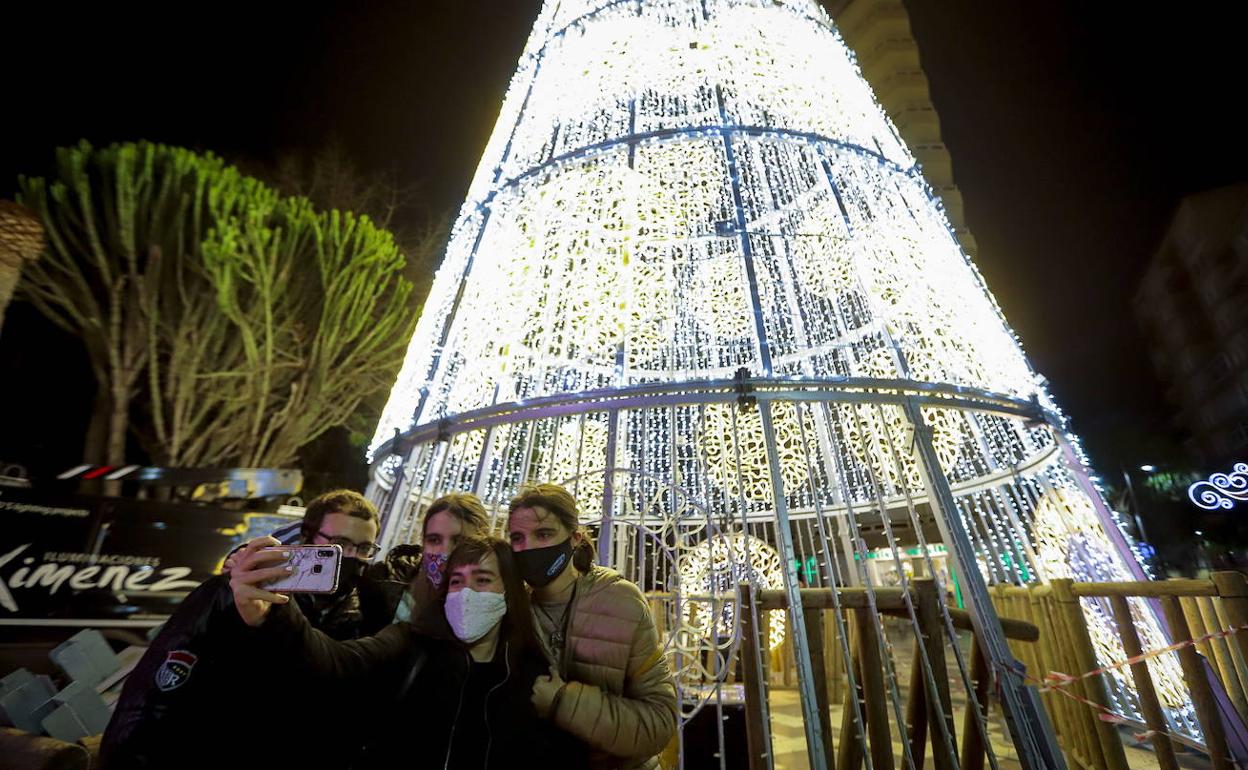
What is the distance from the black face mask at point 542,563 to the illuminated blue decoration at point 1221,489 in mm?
21585

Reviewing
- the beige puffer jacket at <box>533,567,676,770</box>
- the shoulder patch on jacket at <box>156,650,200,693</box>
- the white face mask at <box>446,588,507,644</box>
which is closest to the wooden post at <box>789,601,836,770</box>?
the beige puffer jacket at <box>533,567,676,770</box>

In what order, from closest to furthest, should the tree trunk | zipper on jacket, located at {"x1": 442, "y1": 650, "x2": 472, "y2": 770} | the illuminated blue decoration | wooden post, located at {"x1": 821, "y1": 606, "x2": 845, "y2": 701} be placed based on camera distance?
zipper on jacket, located at {"x1": 442, "y1": 650, "x2": 472, "y2": 770}
wooden post, located at {"x1": 821, "y1": 606, "x2": 845, "y2": 701}
the tree trunk
the illuminated blue decoration

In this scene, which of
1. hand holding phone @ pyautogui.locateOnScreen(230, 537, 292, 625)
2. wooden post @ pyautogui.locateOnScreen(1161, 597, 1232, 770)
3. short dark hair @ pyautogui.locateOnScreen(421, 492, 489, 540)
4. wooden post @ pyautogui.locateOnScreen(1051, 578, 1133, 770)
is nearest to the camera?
hand holding phone @ pyautogui.locateOnScreen(230, 537, 292, 625)

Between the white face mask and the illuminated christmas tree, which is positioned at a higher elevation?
the illuminated christmas tree

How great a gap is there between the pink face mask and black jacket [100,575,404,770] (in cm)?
42

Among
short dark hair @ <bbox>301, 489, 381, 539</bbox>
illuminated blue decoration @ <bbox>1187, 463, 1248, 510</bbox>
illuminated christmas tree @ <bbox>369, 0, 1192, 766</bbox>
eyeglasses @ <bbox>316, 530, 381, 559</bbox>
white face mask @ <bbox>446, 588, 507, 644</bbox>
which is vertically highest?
illuminated blue decoration @ <bbox>1187, 463, 1248, 510</bbox>

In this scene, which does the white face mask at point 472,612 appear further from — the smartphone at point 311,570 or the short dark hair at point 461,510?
the short dark hair at point 461,510

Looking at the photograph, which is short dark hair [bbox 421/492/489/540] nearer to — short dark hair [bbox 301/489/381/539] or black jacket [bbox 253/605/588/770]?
short dark hair [bbox 301/489/381/539]

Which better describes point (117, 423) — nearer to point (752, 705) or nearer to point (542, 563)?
point (542, 563)

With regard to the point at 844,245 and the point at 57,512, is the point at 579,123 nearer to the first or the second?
the point at 844,245

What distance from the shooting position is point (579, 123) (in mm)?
4293

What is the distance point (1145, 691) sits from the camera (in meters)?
2.92

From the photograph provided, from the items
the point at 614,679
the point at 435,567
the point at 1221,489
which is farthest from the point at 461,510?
the point at 1221,489

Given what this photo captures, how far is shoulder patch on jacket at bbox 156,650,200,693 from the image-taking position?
1301 millimetres
